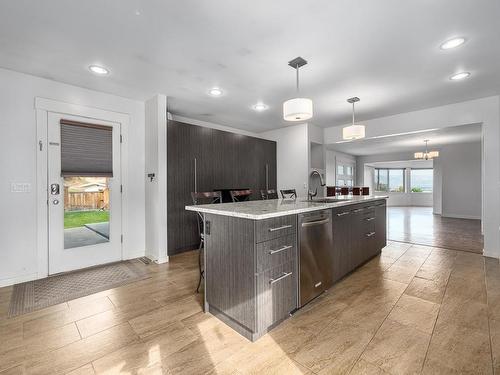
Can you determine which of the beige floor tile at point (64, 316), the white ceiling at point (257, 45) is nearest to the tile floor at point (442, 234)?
the white ceiling at point (257, 45)

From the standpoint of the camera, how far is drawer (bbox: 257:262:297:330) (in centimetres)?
179

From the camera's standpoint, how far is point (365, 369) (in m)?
1.49

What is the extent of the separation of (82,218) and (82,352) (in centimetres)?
226

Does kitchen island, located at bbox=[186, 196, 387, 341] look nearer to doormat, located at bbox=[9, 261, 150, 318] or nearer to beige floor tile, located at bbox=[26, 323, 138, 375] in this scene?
beige floor tile, located at bbox=[26, 323, 138, 375]

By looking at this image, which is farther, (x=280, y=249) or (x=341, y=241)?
(x=341, y=241)

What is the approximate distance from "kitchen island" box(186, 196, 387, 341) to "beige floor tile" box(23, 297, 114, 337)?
1081mm

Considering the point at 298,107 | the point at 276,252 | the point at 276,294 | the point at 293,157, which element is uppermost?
the point at 298,107

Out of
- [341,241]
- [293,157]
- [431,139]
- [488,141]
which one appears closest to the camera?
[341,241]

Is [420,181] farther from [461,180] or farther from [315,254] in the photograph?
[315,254]

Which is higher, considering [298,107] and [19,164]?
[298,107]

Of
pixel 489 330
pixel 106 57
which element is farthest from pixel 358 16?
pixel 489 330

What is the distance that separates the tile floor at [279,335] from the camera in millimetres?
1543

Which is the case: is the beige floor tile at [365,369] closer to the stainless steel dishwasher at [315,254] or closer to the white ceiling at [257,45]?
the stainless steel dishwasher at [315,254]

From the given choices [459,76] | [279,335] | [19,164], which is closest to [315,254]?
[279,335]
